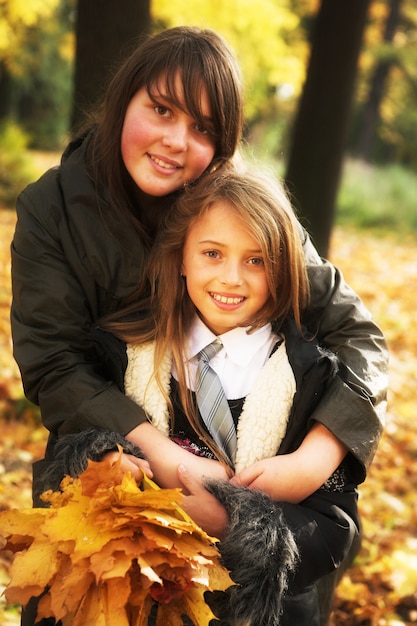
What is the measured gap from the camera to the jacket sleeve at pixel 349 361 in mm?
2324

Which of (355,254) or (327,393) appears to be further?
(355,254)

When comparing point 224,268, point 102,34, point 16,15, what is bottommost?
point 224,268

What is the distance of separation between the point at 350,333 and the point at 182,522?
1039mm

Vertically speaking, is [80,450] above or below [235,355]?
below

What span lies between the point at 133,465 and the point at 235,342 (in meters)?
0.56

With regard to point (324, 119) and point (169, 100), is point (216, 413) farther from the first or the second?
point (324, 119)

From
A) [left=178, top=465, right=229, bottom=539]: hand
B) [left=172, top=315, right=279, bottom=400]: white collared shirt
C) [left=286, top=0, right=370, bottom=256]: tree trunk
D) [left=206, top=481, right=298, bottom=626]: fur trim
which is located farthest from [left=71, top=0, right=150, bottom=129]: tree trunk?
[left=206, top=481, right=298, bottom=626]: fur trim

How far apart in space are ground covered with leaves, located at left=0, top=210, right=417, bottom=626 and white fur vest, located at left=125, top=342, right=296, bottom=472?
1220 millimetres

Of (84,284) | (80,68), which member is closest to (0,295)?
(80,68)

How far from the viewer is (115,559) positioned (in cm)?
180

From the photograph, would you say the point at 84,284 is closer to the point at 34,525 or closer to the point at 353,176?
the point at 34,525

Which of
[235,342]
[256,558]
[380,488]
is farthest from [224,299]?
[380,488]

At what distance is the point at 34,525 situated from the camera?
1.99m

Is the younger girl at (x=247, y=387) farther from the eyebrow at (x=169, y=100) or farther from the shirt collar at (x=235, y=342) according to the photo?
the eyebrow at (x=169, y=100)
